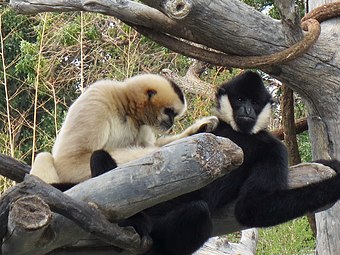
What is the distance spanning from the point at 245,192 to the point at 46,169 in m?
1.04

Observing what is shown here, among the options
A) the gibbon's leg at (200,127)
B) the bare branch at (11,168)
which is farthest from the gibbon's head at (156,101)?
the bare branch at (11,168)

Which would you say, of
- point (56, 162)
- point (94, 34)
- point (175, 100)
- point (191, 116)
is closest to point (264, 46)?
point (175, 100)

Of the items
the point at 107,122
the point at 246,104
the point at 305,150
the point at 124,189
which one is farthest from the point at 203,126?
the point at 305,150

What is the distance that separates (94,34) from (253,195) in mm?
6213

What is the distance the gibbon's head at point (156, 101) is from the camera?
150 inches

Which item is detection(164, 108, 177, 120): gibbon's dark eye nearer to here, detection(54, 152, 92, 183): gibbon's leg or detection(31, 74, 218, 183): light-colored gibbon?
detection(31, 74, 218, 183): light-colored gibbon

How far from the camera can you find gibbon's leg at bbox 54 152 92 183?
11.4ft

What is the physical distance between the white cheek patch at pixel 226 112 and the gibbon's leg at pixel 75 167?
2.92 feet

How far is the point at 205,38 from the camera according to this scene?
3.78 metres

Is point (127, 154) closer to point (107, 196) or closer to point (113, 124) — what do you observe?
point (113, 124)

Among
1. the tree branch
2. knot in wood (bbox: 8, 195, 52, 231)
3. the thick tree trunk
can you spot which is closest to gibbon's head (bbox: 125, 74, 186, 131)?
Answer: the thick tree trunk

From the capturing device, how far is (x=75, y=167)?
136 inches

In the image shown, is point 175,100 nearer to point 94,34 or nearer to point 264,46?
point 264,46

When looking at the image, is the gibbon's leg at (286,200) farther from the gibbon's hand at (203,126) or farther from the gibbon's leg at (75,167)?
the gibbon's leg at (75,167)
